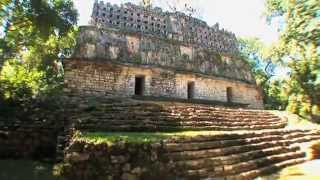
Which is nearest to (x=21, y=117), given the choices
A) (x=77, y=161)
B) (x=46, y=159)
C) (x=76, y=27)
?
(x=46, y=159)

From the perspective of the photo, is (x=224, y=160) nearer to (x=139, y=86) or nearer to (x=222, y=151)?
(x=222, y=151)

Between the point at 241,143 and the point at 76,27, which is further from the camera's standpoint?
the point at 76,27

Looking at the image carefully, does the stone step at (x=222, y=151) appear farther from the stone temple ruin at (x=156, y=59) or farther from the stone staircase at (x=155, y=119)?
the stone temple ruin at (x=156, y=59)

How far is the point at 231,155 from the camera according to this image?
23.5 ft

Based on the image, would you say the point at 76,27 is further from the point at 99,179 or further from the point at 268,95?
the point at 268,95

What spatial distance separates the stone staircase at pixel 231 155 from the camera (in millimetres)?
6255

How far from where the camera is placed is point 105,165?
5.66 m

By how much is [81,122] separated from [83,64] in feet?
15.5

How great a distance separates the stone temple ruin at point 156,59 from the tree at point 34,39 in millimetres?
1186

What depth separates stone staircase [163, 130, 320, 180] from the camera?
626cm

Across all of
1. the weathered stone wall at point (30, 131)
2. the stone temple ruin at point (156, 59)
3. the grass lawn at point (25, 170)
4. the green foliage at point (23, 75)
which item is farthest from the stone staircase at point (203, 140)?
the green foliage at point (23, 75)

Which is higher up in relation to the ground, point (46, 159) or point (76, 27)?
point (76, 27)

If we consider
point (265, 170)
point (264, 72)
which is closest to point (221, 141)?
point (265, 170)

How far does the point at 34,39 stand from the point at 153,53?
519 centimetres
